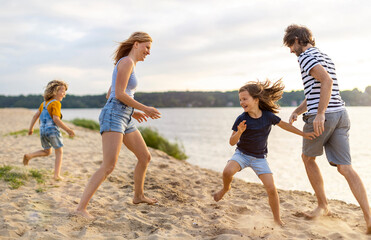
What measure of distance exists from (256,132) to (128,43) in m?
1.93

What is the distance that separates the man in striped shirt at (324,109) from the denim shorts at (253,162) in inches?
26.5

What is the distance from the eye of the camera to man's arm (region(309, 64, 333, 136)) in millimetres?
3801

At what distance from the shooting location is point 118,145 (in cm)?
410

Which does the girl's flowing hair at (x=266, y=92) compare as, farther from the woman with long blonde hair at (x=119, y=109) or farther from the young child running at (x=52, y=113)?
the young child running at (x=52, y=113)

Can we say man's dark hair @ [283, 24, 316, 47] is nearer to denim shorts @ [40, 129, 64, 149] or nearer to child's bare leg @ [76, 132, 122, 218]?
child's bare leg @ [76, 132, 122, 218]

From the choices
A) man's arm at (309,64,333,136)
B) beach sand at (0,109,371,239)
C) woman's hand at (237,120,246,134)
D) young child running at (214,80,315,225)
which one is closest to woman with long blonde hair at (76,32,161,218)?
beach sand at (0,109,371,239)

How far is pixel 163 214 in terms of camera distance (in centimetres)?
449

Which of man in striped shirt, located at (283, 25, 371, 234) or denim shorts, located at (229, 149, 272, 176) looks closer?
man in striped shirt, located at (283, 25, 371, 234)

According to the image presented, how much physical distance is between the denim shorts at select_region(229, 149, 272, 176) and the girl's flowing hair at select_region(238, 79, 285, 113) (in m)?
0.62

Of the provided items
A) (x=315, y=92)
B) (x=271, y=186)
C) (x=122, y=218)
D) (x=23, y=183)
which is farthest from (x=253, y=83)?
(x=23, y=183)

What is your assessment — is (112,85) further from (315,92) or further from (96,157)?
(96,157)

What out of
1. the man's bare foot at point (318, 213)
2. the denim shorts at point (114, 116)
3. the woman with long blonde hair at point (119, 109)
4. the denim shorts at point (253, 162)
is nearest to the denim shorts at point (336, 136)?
the denim shorts at point (253, 162)

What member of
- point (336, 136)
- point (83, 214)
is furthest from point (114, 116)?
point (336, 136)

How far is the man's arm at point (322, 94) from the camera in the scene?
380 centimetres
